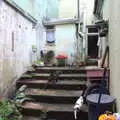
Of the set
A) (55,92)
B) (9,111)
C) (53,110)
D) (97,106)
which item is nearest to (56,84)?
(55,92)

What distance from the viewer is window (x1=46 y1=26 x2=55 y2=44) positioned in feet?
45.0

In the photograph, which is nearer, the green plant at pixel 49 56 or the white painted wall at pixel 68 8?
A: the green plant at pixel 49 56

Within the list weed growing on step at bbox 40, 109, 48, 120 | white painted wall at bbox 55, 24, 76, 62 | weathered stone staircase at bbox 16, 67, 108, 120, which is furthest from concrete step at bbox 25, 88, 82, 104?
white painted wall at bbox 55, 24, 76, 62

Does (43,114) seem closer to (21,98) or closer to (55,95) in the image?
(55,95)

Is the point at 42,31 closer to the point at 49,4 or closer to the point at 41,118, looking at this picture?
the point at 49,4

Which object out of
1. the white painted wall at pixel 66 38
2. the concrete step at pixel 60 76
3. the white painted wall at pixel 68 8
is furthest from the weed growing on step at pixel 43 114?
the white painted wall at pixel 68 8

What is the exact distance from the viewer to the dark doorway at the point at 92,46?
13.8 m

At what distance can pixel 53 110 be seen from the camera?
19.9 ft

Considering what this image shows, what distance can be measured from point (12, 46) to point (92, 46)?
7.38 metres

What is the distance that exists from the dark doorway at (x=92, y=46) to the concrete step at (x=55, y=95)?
7041 mm

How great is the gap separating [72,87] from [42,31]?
606cm

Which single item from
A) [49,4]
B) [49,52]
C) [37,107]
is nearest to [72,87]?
[37,107]

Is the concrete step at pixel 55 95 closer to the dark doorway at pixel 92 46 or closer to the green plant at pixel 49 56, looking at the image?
the green plant at pixel 49 56

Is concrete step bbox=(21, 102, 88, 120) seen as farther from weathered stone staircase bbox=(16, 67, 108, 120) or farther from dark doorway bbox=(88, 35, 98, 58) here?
dark doorway bbox=(88, 35, 98, 58)
